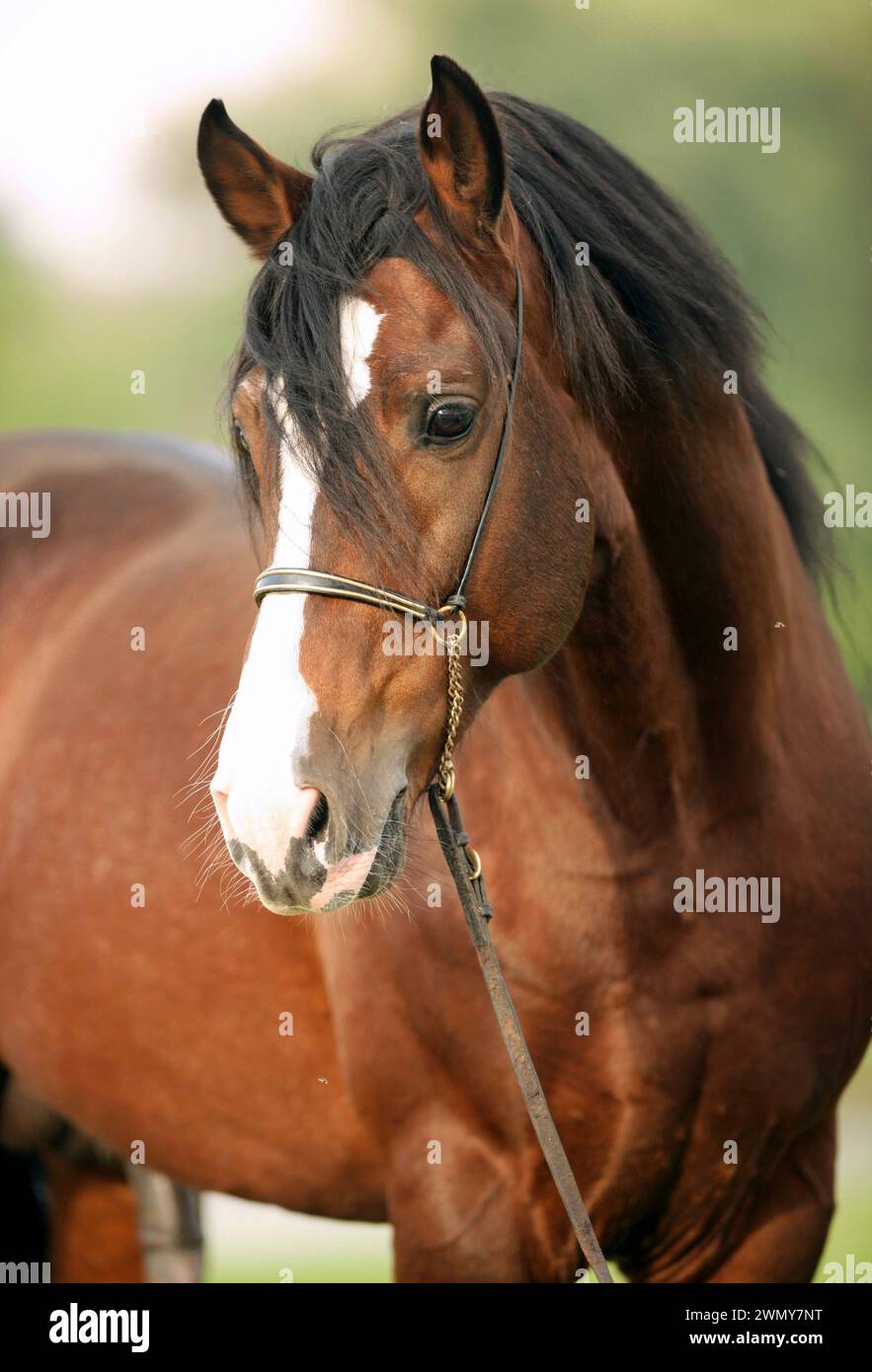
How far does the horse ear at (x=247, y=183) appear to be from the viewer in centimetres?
208

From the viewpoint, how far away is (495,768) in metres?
2.43

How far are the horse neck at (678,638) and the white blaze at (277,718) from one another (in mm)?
574

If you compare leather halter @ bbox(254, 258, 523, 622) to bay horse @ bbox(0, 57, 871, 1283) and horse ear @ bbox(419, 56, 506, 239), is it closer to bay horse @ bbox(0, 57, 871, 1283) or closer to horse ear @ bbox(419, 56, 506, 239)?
bay horse @ bbox(0, 57, 871, 1283)

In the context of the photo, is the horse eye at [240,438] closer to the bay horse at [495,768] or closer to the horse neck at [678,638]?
the bay horse at [495,768]

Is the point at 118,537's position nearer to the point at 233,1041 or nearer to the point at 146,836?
the point at 146,836

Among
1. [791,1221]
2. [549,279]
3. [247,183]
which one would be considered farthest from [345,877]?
[791,1221]

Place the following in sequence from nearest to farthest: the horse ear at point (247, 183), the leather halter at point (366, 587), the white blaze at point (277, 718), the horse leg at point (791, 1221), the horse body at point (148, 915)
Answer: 1. the white blaze at point (277, 718)
2. the leather halter at point (366, 587)
3. the horse ear at point (247, 183)
4. the horse leg at point (791, 1221)
5. the horse body at point (148, 915)

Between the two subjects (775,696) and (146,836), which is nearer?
(775,696)

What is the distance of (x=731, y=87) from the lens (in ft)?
29.2

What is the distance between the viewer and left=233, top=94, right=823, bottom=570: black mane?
1.82 meters

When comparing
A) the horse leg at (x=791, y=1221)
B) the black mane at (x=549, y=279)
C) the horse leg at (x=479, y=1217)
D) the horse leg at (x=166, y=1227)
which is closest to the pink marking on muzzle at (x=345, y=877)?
the black mane at (x=549, y=279)

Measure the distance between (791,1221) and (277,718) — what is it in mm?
1517

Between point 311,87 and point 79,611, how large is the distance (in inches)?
332
